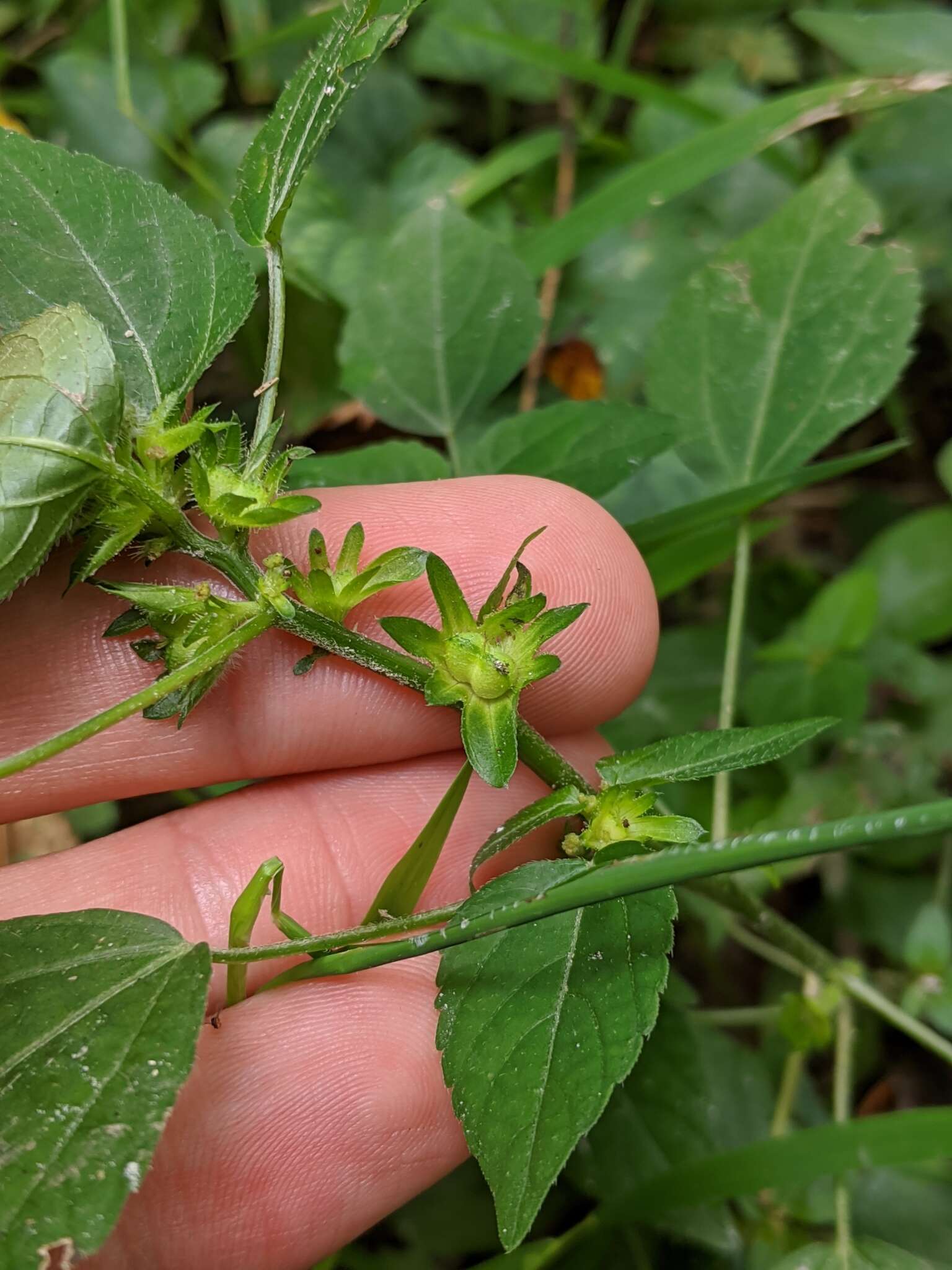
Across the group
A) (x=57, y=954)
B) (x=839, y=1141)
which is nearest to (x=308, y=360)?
(x=57, y=954)

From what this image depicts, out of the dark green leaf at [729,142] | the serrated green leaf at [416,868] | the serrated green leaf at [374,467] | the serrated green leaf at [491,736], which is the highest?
the dark green leaf at [729,142]

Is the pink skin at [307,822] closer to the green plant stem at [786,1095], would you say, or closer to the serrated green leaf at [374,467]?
the serrated green leaf at [374,467]

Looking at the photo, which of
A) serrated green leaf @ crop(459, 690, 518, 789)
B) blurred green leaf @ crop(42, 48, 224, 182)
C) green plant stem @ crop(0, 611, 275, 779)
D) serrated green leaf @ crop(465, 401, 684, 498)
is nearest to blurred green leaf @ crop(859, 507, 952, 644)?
serrated green leaf @ crop(465, 401, 684, 498)

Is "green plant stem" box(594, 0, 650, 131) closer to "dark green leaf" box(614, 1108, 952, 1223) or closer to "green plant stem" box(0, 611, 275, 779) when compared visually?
"green plant stem" box(0, 611, 275, 779)

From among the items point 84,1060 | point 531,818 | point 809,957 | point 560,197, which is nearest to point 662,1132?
point 809,957

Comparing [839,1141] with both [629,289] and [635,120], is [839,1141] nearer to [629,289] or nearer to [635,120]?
[629,289]

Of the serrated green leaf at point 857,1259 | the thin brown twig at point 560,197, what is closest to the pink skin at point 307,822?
the serrated green leaf at point 857,1259
